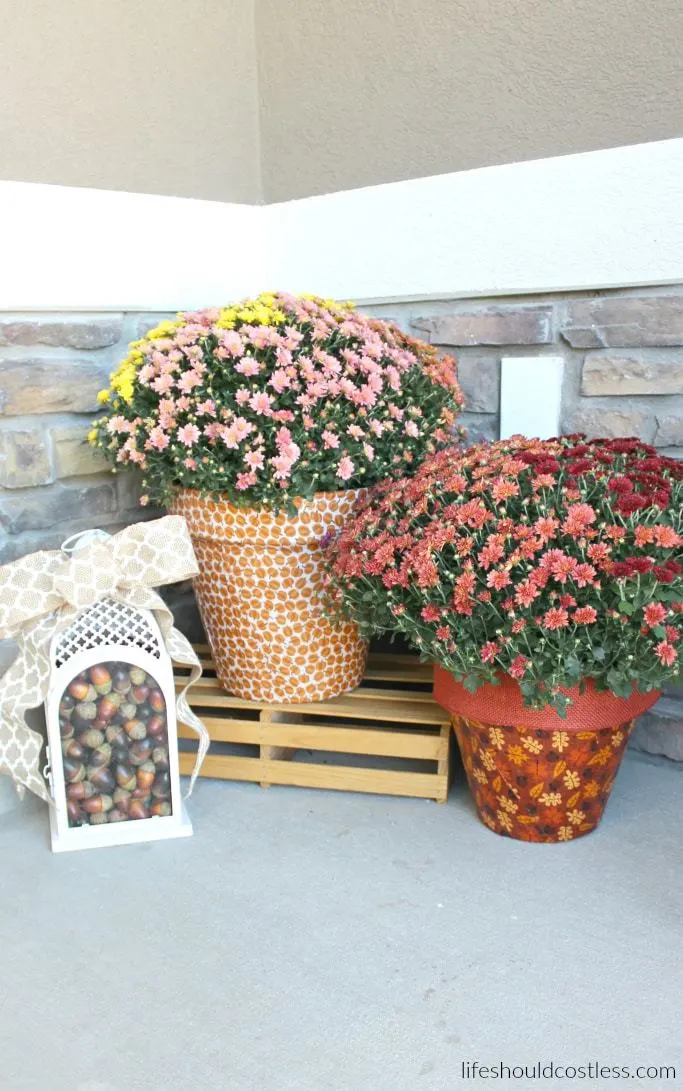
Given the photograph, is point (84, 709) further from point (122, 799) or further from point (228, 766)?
point (228, 766)

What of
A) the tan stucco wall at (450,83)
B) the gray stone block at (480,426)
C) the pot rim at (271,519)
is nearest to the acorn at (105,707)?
the pot rim at (271,519)

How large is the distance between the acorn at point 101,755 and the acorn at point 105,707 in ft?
0.16

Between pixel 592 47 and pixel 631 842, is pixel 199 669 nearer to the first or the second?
pixel 631 842

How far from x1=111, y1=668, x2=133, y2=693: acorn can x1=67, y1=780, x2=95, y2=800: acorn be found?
0.17m

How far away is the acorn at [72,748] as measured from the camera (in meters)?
1.56

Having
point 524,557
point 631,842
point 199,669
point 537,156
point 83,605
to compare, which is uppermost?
point 537,156

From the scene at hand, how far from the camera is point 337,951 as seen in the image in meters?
1.31

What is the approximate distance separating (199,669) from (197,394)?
1.57 ft

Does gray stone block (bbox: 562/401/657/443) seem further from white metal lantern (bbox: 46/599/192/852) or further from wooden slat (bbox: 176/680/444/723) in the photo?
white metal lantern (bbox: 46/599/192/852)

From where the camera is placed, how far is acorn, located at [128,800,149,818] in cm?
160

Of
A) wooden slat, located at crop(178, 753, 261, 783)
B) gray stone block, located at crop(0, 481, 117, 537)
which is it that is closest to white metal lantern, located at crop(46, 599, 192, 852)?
wooden slat, located at crop(178, 753, 261, 783)

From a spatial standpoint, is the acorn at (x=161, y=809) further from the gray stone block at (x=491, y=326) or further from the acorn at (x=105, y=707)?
the gray stone block at (x=491, y=326)

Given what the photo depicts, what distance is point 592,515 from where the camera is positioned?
4.42ft

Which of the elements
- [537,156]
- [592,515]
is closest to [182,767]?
[592,515]
